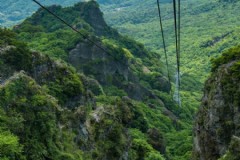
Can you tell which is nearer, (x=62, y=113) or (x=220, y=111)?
(x=62, y=113)

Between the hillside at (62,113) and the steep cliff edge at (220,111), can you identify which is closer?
the hillside at (62,113)

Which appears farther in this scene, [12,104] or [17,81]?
[17,81]

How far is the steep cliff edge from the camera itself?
33594 mm

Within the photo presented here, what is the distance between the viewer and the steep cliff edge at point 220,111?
33.6 metres

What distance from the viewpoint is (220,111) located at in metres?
35.2

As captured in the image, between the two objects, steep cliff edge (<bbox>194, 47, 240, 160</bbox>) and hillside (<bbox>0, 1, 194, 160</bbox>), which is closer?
hillside (<bbox>0, 1, 194, 160</bbox>)

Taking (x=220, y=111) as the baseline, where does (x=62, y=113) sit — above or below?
above

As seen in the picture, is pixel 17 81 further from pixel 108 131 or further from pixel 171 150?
pixel 171 150

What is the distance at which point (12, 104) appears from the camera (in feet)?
74.6

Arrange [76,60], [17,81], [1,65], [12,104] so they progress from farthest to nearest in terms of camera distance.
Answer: [76,60]
[1,65]
[17,81]
[12,104]

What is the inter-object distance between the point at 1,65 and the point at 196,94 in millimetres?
137078

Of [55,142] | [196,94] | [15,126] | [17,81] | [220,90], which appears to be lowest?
[196,94]

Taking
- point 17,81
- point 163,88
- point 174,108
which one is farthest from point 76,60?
point 17,81

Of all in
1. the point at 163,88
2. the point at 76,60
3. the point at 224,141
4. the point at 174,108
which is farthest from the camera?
the point at 163,88
